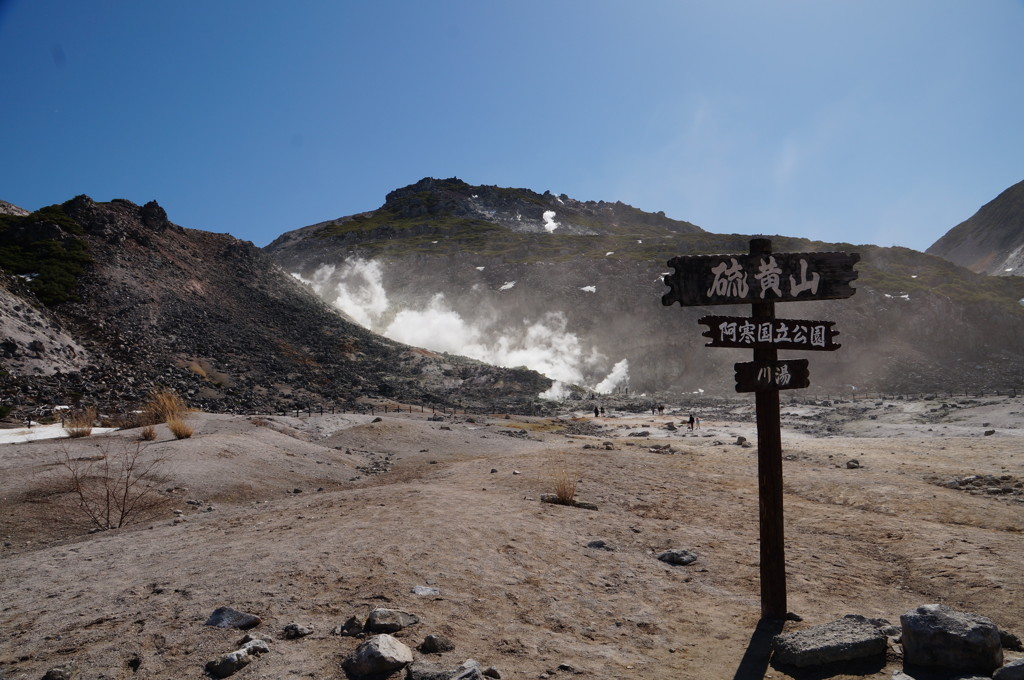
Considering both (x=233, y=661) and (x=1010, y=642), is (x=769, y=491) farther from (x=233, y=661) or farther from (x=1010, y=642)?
(x=233, y=661)

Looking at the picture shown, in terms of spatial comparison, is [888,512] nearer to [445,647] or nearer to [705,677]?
[705,677]

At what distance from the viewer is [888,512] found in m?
12.8

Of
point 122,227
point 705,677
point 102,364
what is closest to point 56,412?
point 102,364

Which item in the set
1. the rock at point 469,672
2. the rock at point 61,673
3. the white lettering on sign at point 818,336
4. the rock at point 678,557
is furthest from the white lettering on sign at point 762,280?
the rock at point 61,673

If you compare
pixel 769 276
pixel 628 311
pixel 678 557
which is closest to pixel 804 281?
pixel 769 276

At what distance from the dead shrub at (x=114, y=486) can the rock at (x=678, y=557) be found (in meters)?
9.98

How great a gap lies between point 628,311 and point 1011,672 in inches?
3190

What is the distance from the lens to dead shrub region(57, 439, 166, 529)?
12109 millimetres

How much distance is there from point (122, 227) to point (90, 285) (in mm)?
12575

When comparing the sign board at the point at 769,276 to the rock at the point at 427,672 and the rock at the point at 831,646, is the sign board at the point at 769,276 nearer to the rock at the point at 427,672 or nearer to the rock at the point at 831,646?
the rock at the point at 831,646

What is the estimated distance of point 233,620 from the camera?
6.03m

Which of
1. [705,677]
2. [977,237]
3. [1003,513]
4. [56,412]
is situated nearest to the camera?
[705,677]

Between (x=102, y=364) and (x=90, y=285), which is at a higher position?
(x=90, y=285)

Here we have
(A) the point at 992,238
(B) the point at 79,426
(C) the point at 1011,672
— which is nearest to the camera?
(C) the point at 1011,672
